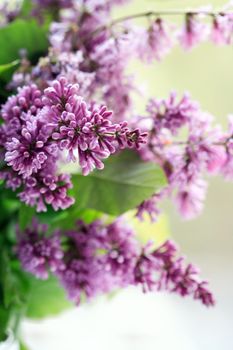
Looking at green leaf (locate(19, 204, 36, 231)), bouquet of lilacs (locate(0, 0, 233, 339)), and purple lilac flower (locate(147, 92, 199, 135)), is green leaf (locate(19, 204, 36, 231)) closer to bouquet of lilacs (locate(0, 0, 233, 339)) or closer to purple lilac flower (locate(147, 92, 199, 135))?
bouquet of lilacs (locate(0, 0, 233, 339))

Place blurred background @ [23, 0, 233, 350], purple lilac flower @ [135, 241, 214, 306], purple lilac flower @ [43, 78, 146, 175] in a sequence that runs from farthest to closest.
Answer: blurred background @ [23, 0, 233, 350], purple lilac flower @ [135, 241, 214, 306], purple lilac flower @ [43, 78, 146, 175]

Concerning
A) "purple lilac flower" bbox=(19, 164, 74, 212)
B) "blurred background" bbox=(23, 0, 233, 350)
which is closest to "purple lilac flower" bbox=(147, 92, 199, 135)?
"purple lilac flower" bbox=(19, 164, 74, 212)

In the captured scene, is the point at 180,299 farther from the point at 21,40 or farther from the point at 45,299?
the point at 21,40

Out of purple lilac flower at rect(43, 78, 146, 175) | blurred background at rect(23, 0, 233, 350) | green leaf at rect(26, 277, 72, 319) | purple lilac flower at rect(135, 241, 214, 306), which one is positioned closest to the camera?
purple lilac flower at rect(43, 78, 146, 175)

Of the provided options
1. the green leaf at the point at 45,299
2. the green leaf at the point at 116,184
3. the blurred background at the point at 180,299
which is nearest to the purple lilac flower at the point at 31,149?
the green leaf at the point at 116,184

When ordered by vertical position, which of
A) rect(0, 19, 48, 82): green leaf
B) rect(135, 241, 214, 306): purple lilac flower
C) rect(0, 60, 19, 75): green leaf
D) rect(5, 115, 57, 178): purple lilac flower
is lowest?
rect(135, 241, 214, 306): purple lilac flower

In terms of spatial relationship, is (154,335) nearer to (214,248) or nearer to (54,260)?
(214,248)

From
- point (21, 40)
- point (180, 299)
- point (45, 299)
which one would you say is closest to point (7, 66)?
point (21, 40)
